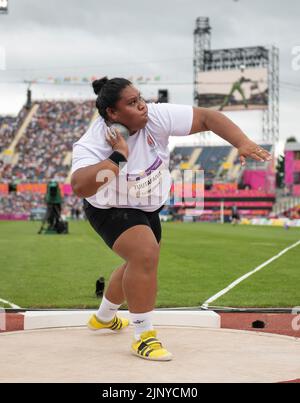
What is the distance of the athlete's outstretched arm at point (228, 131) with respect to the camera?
4.58m

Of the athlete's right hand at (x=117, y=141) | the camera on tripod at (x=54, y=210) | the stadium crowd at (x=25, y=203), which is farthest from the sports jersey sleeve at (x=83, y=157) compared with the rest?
the stadium crowd at (x=25, y=203)

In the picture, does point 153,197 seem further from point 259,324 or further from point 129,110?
point 259,324

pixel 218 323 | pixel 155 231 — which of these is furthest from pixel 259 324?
pixel 155 231

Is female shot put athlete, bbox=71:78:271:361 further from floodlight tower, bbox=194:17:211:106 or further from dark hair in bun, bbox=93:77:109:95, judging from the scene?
floodlight tower, bbox=194:17:211:106

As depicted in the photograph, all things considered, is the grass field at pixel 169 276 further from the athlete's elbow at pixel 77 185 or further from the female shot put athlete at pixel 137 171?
the athlete's elbow at pixel 77 185

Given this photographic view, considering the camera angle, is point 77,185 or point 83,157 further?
point 83,157

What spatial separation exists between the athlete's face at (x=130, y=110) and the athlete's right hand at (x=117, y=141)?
0.53 ft

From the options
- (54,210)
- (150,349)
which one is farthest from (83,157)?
(54,210)

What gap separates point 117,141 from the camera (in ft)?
15.4

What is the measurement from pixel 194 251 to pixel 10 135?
59.4 m

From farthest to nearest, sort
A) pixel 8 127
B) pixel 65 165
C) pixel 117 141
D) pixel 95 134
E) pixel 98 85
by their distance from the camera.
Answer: pixel 8 127, pixel 65 165, pixel 98 85, pixel 95 134, pixel 117 141

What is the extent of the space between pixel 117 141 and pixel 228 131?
0.80 meters

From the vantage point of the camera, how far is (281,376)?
4.13m

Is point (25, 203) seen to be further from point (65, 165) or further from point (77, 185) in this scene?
point (77, 185)
